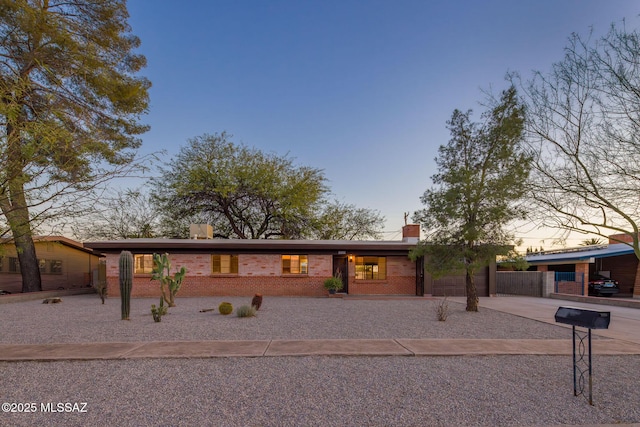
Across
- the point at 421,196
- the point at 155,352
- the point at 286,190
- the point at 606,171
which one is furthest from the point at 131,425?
the point at 286,190

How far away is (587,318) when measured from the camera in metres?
4.04

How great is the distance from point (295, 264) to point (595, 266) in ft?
75.2

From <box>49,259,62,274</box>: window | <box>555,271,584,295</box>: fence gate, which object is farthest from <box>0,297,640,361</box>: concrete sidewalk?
<box>49,259,62,274</box>: window

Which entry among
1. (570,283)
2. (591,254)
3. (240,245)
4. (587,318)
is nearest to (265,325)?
(587,318)

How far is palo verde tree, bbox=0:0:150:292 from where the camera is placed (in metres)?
4.23

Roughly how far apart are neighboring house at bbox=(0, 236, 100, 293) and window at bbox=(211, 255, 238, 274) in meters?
10.1

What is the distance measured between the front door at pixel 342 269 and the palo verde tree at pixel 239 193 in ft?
20.8

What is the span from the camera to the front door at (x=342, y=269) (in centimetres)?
1877

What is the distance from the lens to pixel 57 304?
14.4 metres

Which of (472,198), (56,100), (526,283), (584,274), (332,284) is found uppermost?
(56,100)

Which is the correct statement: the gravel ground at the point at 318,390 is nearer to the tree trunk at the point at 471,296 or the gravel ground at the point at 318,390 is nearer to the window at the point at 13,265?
the tree trunk at the point at 471,296

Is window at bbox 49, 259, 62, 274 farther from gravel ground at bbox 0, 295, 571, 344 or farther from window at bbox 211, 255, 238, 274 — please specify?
window at bbox 211, 255, 238, 274

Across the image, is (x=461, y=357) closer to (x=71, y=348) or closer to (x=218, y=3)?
(x=71, y=348)

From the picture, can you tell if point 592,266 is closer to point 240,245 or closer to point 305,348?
point 240,245
